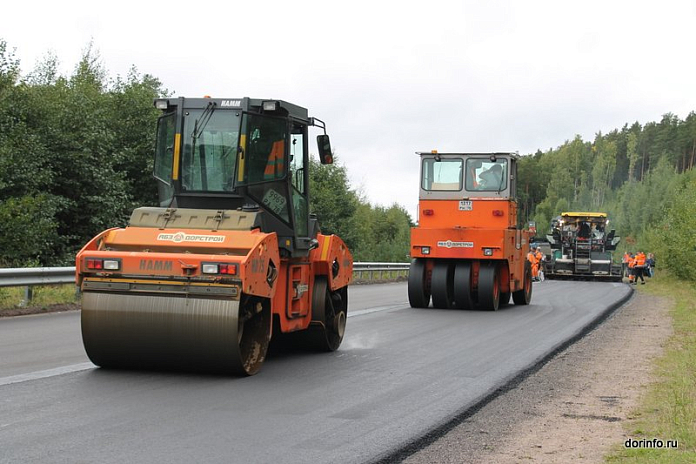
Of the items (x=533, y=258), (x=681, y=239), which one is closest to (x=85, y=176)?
(x=533, y=258)

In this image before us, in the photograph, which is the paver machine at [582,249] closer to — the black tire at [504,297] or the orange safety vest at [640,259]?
the orange safety vest at [640,259]

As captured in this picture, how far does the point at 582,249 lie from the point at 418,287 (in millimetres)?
25429

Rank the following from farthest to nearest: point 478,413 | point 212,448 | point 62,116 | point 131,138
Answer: point 131,138 → point 62,116 → point 478,413 → point 212,448

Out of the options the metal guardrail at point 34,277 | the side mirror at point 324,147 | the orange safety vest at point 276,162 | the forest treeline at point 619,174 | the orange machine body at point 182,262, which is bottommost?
the metal guardrail at point 34,277

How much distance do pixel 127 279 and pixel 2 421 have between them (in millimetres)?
2179

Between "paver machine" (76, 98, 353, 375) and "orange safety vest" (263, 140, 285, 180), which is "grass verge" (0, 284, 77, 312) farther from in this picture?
"orange safety vest" (263, 140, 285, 180)

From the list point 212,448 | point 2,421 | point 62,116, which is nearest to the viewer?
point 212,448

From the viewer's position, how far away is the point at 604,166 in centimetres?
13275

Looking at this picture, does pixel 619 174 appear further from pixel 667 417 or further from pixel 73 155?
pixel 667 417

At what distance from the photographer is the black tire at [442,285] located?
19.8 metres

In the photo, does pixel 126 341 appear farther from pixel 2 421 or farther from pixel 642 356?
pixel 642 356

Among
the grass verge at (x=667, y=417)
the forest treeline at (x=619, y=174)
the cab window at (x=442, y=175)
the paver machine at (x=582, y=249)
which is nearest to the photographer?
the grass verge at (x=667, y=417)

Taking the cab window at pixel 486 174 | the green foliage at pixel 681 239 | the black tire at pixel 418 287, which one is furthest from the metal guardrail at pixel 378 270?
the cab window at pixel 486 174

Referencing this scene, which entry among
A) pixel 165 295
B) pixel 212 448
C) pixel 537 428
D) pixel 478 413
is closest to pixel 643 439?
pixel 537 428
